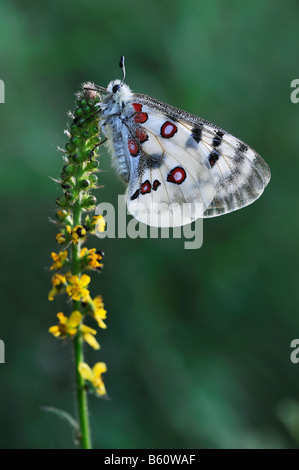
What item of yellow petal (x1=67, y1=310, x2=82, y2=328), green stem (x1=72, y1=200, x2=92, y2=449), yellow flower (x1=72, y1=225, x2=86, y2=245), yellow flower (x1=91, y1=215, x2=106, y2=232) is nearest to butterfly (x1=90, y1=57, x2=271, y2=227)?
yellow flower (x1=91, y1=215, x2=106, y2=232)

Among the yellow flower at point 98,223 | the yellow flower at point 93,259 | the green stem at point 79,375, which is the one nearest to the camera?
the green stem at point 79,375

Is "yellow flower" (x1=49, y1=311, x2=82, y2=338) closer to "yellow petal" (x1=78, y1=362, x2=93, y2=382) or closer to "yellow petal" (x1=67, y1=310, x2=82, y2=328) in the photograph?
"yellow petal" (x1=67, y1=310, x2=82, y2=328)

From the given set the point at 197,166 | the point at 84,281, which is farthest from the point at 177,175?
the point at 84,281

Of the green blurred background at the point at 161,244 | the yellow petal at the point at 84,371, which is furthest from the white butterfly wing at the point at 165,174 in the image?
the green blurred background at the point at 161,244

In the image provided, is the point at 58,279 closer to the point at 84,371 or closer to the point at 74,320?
the point at 74,320

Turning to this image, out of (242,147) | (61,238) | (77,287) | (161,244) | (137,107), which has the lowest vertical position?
(77,287)

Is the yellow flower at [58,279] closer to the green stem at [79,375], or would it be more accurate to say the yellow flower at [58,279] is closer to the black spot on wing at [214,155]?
the green stem at [79,375]
